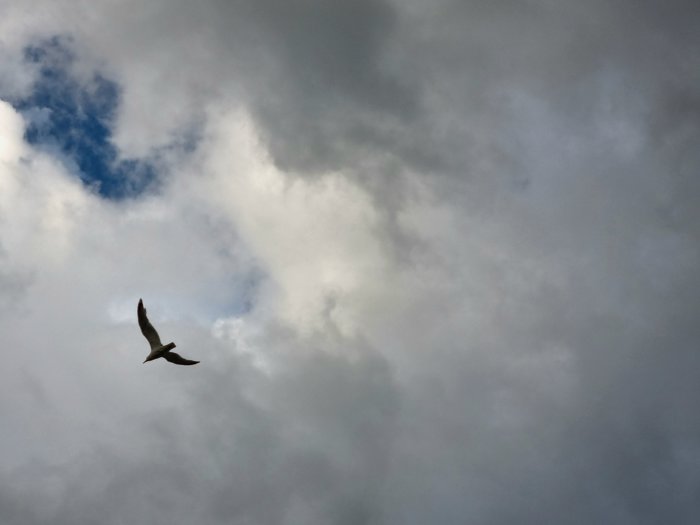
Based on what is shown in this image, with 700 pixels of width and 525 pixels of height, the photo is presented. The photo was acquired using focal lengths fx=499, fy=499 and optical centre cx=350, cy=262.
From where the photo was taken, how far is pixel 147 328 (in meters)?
72.0

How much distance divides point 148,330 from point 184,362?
701 centimetres

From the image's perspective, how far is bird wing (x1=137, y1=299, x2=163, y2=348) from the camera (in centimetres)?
7025

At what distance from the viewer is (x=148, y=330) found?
7225 centimetres

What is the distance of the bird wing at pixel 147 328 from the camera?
230 feet

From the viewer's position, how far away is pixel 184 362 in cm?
7200
